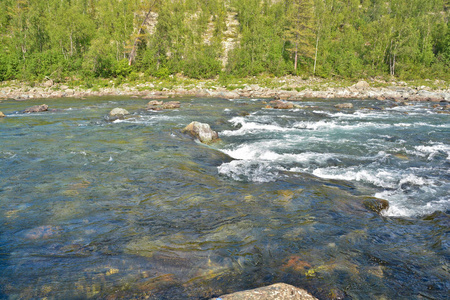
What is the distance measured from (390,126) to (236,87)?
2376 cm

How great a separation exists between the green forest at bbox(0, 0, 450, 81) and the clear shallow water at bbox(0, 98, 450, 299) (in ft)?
117

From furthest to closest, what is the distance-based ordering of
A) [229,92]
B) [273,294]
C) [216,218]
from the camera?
[229,92]
[216,218]
[273,294]

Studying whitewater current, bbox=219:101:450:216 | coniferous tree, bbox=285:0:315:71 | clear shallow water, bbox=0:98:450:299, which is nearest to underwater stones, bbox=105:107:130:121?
clear shallow water, bbox=0:98:450:299

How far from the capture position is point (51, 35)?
45.6m

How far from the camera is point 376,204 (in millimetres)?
6418

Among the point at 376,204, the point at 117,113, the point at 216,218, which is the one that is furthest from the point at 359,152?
the point at 117,113

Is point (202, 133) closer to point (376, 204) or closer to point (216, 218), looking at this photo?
point (216, 218)

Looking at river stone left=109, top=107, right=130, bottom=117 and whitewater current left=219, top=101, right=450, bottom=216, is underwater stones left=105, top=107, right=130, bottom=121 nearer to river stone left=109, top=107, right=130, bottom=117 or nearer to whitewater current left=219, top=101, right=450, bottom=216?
river stone left=109, top=107, right=130, bottom=117

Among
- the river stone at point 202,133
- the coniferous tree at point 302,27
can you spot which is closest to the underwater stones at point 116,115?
the river stone at point 202,133

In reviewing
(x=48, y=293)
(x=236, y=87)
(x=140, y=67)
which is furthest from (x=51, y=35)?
(x=48, y=293)

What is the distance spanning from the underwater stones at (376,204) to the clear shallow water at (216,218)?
163 mm

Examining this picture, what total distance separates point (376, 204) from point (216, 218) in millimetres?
3673

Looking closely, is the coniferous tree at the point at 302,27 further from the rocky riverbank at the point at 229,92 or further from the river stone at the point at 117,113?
the river stone at the point at 117,113

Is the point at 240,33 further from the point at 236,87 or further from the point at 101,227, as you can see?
the point at 101,227
